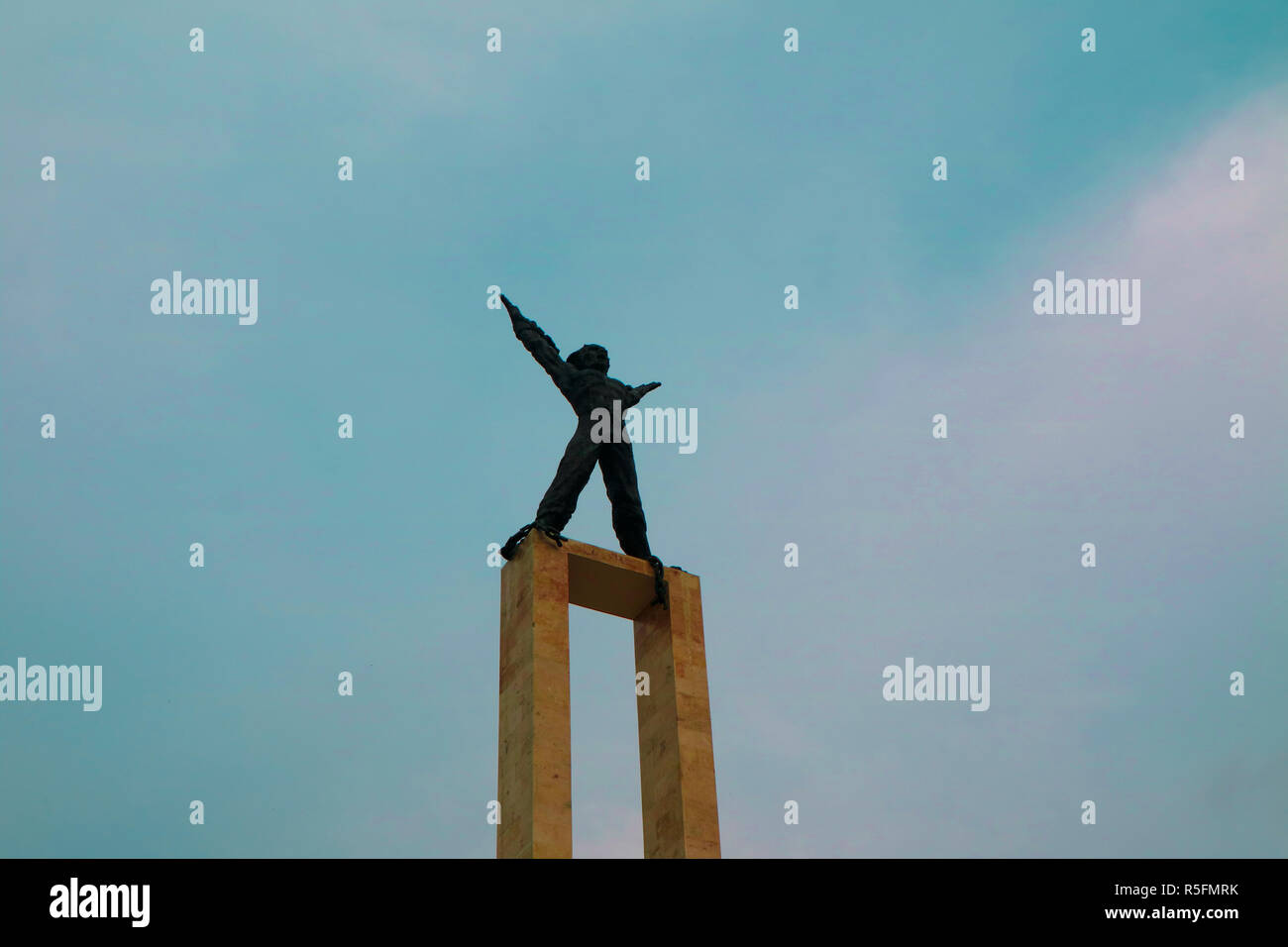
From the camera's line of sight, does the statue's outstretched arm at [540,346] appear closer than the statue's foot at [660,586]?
No

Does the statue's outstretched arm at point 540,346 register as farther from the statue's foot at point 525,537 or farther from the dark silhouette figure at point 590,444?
the statue's foot at point 525,537

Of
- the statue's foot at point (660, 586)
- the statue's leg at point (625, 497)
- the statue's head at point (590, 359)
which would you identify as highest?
the statue's head at point (590, 359)

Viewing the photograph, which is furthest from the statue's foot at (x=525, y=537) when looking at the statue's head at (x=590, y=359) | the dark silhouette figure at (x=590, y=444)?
the statue's head at (x=590, y=359)

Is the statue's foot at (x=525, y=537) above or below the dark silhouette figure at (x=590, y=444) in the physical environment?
below

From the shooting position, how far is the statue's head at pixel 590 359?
751 inches

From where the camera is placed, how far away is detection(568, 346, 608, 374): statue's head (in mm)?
19078

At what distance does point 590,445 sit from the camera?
17922 mm

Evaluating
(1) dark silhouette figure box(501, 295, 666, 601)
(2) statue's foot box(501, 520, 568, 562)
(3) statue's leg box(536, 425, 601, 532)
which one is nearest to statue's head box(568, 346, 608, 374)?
(1) dark silhouette figure box(501, 295, 666, 601)

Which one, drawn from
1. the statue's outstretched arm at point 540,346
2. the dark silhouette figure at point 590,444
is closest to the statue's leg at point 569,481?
the dark silhouette figure at point 590,444

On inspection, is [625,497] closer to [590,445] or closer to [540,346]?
[590,445]

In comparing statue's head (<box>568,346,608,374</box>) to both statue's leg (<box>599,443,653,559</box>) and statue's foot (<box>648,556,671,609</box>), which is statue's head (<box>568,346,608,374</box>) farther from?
statue's foot (<box>648,556,671,609</box>)

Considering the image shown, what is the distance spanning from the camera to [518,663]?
15945 millimetres
